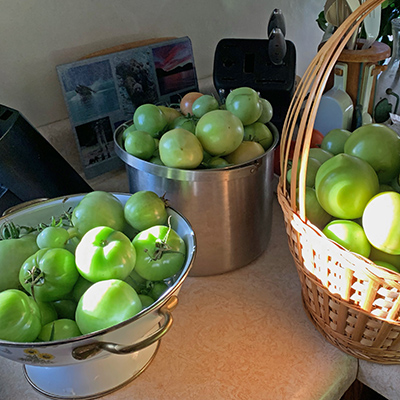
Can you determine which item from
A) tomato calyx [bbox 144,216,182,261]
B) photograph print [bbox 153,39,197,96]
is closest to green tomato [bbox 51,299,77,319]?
tomato calyx [bbox 144,216,182,261]

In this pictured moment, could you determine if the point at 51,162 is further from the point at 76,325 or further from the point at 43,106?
the point at 76,325

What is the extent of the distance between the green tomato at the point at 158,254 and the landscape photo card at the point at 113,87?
0.42 meters

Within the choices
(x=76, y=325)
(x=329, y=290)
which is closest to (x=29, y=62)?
(x=76, y=325)

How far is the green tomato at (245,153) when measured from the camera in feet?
2.02

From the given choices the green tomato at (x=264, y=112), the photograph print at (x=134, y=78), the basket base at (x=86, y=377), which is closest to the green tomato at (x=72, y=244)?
the basket base at (x=86, y=377)

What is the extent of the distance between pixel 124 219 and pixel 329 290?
0.25 m

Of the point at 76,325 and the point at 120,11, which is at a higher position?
the point at 120,11

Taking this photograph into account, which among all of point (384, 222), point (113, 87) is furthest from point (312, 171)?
point (113, 87)

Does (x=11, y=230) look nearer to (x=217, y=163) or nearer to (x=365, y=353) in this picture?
(x=217, y=163)

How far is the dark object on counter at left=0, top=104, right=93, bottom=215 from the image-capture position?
638mm

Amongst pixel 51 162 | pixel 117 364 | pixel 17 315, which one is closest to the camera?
pixel 17 315

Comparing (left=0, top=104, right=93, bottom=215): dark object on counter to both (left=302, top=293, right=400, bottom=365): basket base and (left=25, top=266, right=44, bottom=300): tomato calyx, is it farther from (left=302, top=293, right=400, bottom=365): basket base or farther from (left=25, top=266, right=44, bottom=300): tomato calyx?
(left=302, top=293, right=400, bottom=365): basket base

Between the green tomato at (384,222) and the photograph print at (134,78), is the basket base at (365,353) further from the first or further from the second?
the photograph print at (134,78)

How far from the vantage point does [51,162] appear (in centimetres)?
71
